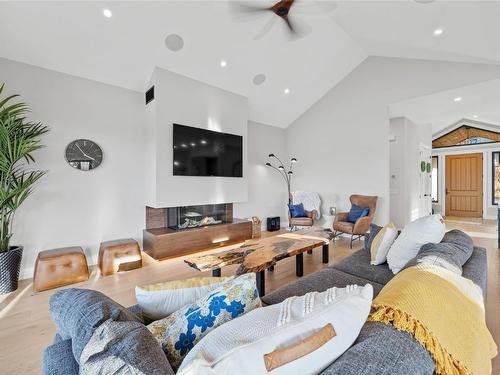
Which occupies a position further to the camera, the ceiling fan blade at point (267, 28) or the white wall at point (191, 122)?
the white wall at point (191, 122)

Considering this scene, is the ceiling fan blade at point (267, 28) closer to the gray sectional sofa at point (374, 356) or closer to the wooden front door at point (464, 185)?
the gray sectional sofa at point (374, 356)

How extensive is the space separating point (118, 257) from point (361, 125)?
490 cm

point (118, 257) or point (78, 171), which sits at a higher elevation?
point (78, 171)

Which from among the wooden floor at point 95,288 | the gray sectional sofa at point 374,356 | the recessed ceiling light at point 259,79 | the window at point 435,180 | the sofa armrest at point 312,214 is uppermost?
the recessed ceiling light at point 259,79

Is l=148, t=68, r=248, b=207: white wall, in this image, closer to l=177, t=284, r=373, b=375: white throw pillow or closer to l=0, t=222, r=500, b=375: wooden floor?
l=0, t=222, r=500, b=375: wooden floor

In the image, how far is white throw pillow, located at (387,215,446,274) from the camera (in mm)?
1780

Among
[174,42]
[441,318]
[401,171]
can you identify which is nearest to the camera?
[441,318]

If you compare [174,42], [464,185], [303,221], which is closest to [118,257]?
[174,42]

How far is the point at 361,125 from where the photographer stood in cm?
510

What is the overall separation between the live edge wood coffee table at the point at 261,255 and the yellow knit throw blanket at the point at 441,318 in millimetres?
1365

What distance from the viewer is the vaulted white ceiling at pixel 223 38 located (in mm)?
2793

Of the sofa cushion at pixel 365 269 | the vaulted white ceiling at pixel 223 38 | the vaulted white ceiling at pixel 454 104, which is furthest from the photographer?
the vaulted white ceiling at pixel 454 104

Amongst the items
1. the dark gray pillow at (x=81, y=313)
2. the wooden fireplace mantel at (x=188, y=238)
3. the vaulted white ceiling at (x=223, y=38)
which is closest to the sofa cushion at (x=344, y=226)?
the wooden fireplace mantel at (x=188, y=238)

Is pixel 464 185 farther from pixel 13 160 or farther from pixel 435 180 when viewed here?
pixel 13 160
